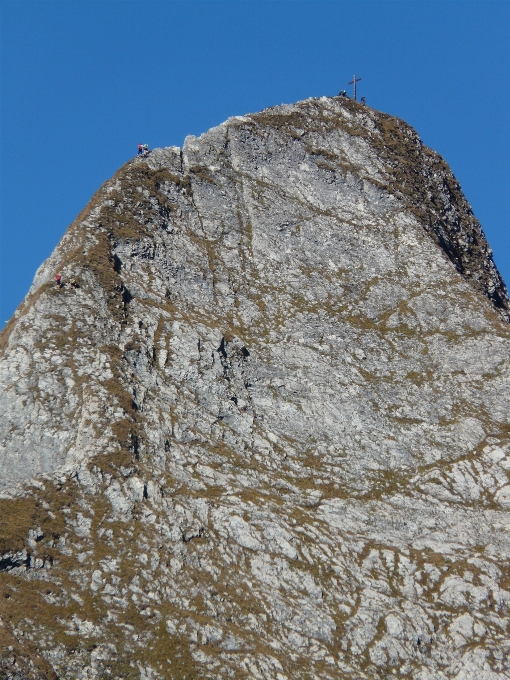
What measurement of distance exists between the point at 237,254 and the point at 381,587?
31.3 m

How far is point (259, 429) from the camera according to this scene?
5906 cm

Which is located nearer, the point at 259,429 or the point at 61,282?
the point at 259,429

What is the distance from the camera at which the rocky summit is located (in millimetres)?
46812

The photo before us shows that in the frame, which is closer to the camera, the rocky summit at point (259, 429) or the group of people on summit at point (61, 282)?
the rocky summit at point (259, 429)

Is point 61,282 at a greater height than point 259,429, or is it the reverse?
point 61,282

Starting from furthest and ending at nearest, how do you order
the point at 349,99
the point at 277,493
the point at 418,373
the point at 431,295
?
1. the point at 349,99
2. the point at 431,295
3. the point at 418,373
4. the point at 277,493

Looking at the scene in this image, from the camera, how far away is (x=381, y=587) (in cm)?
5012

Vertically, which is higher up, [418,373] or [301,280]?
[301,280]

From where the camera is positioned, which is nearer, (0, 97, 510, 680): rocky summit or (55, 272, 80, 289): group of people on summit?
(0, 97, 510, 680): rocky summit

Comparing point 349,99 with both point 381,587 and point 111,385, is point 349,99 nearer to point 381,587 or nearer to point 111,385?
point 111,385

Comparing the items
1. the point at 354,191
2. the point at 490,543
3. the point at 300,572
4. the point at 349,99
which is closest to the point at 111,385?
the point at 300,572

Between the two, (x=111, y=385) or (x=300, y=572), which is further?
(x=111, y=385)

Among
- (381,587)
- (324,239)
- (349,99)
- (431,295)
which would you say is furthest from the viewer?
(349,99)

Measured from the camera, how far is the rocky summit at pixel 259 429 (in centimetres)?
4681
